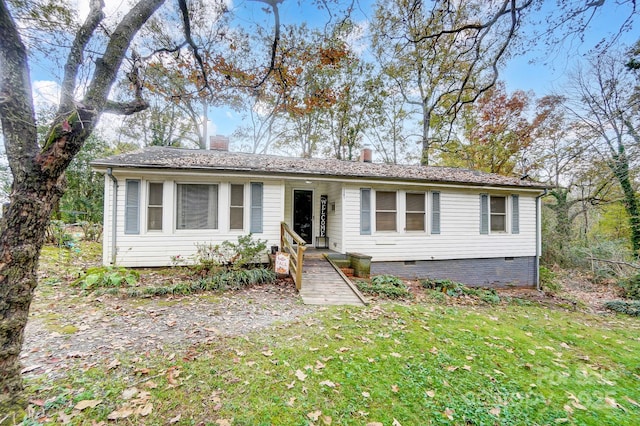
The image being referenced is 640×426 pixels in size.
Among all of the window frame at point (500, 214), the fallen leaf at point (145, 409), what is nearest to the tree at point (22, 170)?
the fallen leaf at point (145, 409)

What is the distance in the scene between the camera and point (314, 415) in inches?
95.3

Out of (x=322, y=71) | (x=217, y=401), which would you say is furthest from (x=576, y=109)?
(x=217, y=401)

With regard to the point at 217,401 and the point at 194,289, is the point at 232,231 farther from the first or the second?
the point at 217,401

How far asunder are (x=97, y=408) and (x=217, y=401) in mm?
1034

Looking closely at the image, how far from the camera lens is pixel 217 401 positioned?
2.51 metres

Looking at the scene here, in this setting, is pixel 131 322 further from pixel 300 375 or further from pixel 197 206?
pixel 197 206

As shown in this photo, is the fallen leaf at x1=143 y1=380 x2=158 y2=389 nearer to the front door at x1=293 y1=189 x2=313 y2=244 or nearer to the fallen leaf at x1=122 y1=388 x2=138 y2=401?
the fallen leaf at x1=122 y1=388 x2=138 y2=401

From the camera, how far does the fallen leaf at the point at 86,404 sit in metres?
2.32

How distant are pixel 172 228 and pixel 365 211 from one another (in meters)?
5.95

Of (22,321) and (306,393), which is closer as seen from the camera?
(22,321)

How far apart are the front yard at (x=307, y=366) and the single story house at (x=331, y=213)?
2.63 meters

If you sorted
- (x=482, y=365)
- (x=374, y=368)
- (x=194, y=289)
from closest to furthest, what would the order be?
(x=374, y=368) < (x=482, y=365) < (x=194, y=289)

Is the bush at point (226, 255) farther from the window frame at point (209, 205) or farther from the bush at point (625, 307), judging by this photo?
the bush at point (625, 307)

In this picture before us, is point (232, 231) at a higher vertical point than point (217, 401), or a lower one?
higher
